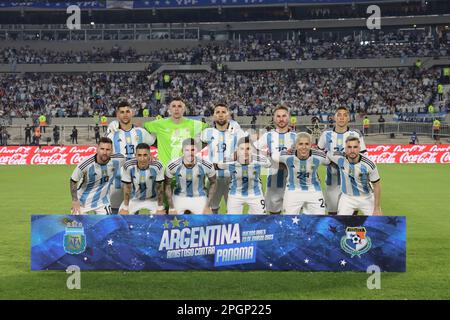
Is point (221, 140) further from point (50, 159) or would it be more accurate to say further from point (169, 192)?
point (50, 159)

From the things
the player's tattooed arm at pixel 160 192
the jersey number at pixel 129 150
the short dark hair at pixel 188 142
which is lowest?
the player's tattooed arm at pixel 160 192

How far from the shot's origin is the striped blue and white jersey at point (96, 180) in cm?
1012

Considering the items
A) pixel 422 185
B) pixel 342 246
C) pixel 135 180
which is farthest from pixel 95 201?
pixel 422 185

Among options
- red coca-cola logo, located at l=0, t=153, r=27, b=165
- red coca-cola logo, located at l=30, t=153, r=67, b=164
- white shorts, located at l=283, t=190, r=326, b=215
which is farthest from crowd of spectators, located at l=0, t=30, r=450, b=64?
white shorts, located at l=283, t=190, r=326, b=215

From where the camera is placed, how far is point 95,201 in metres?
10.2

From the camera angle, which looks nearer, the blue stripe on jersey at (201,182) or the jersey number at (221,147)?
the blue stripe on jersey at (201,182)

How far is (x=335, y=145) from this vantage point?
11.0 meters

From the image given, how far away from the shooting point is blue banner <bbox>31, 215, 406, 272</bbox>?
902 centimetres

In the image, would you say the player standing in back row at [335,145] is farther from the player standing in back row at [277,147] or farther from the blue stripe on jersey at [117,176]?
the blue stripe on jersey at [117,176]

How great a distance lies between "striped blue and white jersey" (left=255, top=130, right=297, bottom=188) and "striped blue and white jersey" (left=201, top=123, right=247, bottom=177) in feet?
1.34

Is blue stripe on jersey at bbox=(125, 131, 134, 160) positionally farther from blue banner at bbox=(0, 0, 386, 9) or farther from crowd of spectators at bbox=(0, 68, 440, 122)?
blue banner at bbox=(0, 0, 386, 9)

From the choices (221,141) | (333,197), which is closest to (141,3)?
(221,141)

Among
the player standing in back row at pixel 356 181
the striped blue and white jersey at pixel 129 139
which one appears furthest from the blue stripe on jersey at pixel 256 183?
the striped blue and white jersey at pixel 129 139

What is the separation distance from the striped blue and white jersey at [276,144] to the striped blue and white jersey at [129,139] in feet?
6.22
